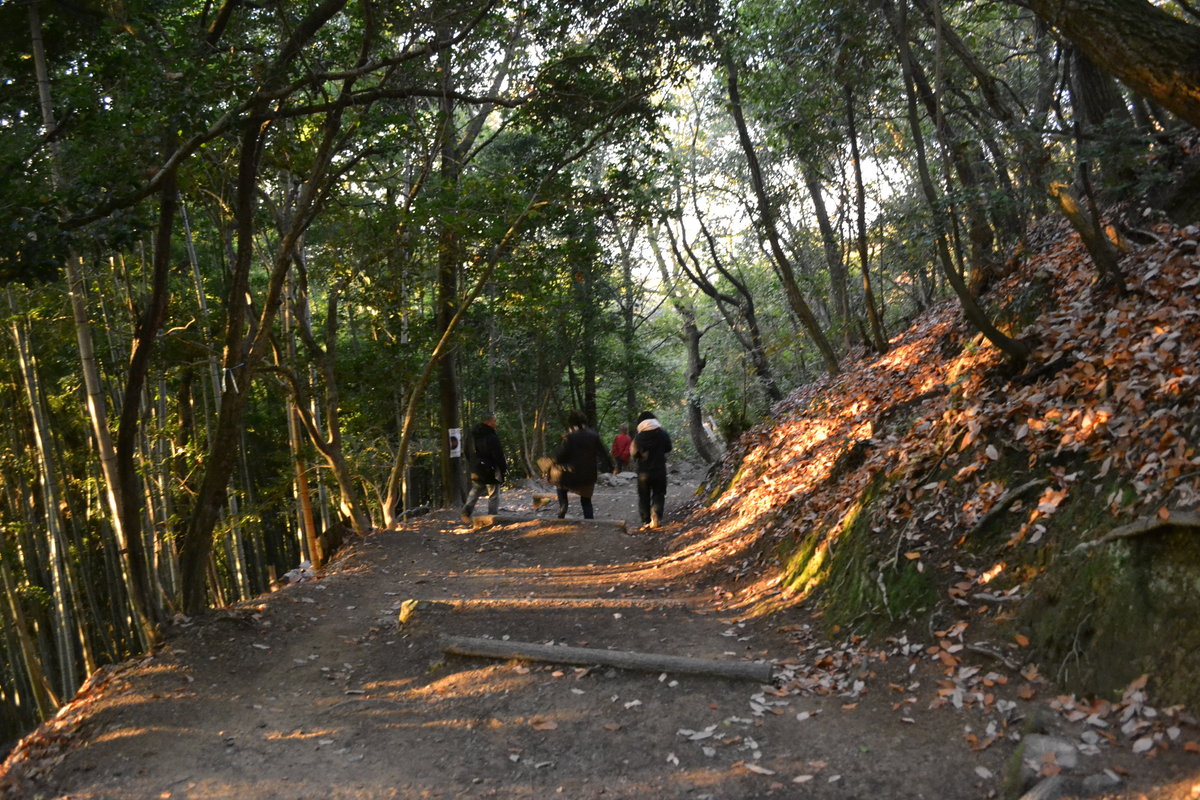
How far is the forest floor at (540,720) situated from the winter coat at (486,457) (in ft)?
16.1

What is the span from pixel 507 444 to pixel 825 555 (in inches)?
962

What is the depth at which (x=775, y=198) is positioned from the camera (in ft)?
58.6

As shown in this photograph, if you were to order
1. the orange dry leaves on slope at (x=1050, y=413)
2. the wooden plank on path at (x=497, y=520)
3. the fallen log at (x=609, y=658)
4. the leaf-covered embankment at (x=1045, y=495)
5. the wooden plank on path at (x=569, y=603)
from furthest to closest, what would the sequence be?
1. the wooden plank on path at (x=497, y=520)
2. the wooden plank on path at (x=569, y=603)
3. the fallen log at (x=609, y=658)
4. the orange dry leaves on slope at (x=1050, y=413)
5. the leaf-covered embankment at (x=1045, y=495)

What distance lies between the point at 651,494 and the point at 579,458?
1332 mm

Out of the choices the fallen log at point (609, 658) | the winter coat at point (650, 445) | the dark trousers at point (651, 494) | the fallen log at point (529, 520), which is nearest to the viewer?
the fallen log at point (609, 658)

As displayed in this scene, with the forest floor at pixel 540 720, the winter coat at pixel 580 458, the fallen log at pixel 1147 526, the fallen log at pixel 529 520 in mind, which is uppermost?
the winter coat at pixel 580 458

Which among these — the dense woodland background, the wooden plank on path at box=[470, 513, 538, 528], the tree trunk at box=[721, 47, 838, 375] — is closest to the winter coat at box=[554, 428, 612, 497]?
the wooden plank on path at box=[470, 513, 538, 528]

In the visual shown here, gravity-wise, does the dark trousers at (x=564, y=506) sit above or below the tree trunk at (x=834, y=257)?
below

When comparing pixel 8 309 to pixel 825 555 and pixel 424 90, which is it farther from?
pixel 825 555

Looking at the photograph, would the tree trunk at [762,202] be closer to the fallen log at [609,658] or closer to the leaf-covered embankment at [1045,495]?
the leaf-covered embankment at [1045,495]

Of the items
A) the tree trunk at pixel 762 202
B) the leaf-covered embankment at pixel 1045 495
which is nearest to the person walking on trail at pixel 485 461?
the leaf-covered embankment at pixel 1045 495

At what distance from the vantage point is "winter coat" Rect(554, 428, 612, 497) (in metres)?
12.7

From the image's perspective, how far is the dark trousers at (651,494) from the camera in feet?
42.7

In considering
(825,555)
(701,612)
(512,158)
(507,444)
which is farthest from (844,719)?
(507,444)
